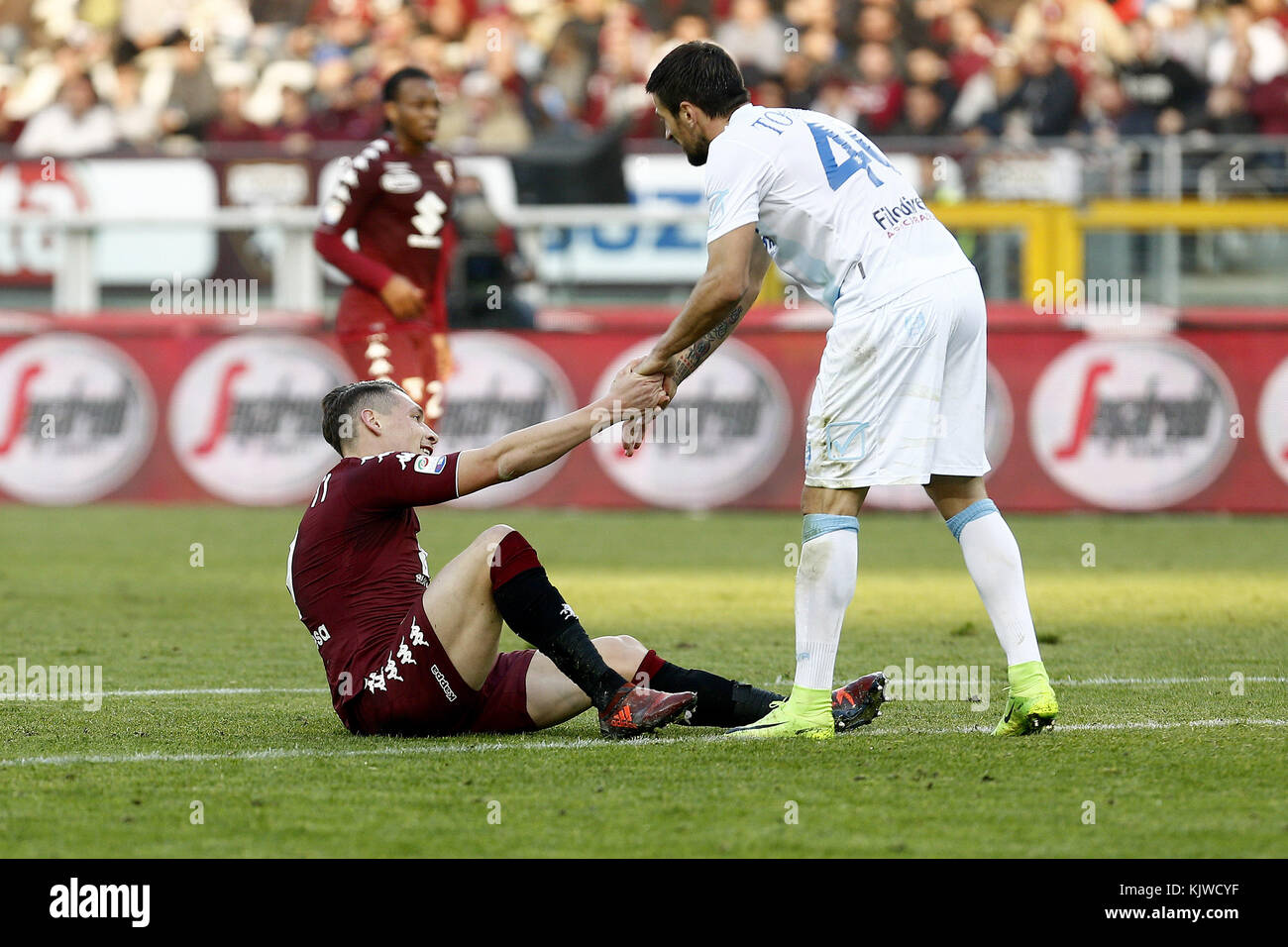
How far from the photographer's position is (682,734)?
5980mm

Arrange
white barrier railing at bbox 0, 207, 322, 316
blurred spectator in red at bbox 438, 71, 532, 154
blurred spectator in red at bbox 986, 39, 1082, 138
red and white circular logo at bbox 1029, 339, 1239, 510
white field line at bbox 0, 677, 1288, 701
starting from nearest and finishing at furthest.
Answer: white field line at bbox 0, 677, 1288, 701 → red and white circular logo at bbox 1029, 339, 1239, 510 → white barrier railing at bbox 0, 207, 322, 316 → blurred spectator in red at bbox 986, 39, 1082, 138 → blurred spectator in red at bbox 438, 71, 532, 154

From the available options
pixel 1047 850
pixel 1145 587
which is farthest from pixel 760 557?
pixel 1047 850

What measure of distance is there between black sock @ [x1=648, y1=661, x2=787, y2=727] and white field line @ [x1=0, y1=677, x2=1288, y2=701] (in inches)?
39.4

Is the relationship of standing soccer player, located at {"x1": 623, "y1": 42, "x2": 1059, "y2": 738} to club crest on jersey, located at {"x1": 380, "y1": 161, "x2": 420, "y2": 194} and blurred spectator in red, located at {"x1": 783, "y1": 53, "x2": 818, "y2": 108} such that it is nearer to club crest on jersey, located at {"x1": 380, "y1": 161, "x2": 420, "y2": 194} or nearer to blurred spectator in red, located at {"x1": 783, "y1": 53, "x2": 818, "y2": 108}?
club crest on jersey, located at {"x1": 380, "y1": 161, "x2": 420, "y2": 194}

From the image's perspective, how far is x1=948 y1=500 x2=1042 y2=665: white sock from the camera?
592 centimetres

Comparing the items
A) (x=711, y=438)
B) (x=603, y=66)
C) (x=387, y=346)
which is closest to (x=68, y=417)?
(x=711, y=438)

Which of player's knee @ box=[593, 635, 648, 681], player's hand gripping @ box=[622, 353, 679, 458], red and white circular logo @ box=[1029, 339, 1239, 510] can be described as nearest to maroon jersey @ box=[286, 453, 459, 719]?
player's knee @ box=[593, 635, 648, 681]

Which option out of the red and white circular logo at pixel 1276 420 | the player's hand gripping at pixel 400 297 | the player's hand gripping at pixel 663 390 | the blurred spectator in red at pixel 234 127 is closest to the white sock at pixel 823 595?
the player's hand gripping at pixel 663 390

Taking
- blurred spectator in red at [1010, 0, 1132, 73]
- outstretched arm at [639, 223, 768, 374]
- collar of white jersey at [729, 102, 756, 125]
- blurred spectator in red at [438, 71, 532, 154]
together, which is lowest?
outstretched arm at [639, 223, 768, 374]

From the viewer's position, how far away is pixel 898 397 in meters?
5.86

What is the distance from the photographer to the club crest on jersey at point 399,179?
9.67 metres

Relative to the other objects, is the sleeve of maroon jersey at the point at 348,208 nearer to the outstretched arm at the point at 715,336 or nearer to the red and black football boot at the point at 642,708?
the outstretched arm at the point at 715,336

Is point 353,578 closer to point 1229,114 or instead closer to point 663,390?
point 663,390

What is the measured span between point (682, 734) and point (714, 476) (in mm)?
8587
